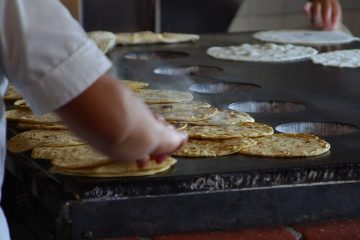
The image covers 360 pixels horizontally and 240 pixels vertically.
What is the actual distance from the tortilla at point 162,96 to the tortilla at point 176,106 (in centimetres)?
4

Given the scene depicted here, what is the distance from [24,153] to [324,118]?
0.70m

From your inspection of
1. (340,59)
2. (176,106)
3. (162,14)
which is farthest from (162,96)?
(162,14)

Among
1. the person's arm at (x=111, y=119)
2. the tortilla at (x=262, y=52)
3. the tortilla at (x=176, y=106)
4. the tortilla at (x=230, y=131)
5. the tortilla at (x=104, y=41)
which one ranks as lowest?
the tortilla at (x=262, y=52)

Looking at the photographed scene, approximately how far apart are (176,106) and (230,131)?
0.26m

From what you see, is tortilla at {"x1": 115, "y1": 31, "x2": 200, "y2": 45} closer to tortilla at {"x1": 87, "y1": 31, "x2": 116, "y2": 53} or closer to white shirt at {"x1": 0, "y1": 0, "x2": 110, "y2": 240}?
tortilla at {"x1": 87, "y1": 31, "x2": 116, "y2": 53}

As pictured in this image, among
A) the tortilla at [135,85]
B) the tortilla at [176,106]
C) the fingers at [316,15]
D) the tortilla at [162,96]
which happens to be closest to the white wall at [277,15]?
the fingers at [316,15]

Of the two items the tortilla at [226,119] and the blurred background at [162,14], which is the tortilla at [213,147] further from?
the blurred background at [162,14]

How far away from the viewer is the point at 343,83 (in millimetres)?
2195

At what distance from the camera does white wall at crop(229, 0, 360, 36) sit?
4691mm

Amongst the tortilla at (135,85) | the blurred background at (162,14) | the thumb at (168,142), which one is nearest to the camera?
the thumb at (168,142)

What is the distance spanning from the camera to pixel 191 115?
172 cm

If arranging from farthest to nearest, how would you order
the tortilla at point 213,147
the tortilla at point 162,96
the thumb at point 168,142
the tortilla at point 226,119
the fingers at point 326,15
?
1. the fingers at point 326,15
2. the tortilla at point 162,96
3. the tortilla at point 226,119
4. the tortilla at point 213,147
5. the thumb at point 168,142

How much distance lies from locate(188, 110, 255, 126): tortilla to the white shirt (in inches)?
29.4

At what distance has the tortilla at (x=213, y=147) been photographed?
1.44 m
